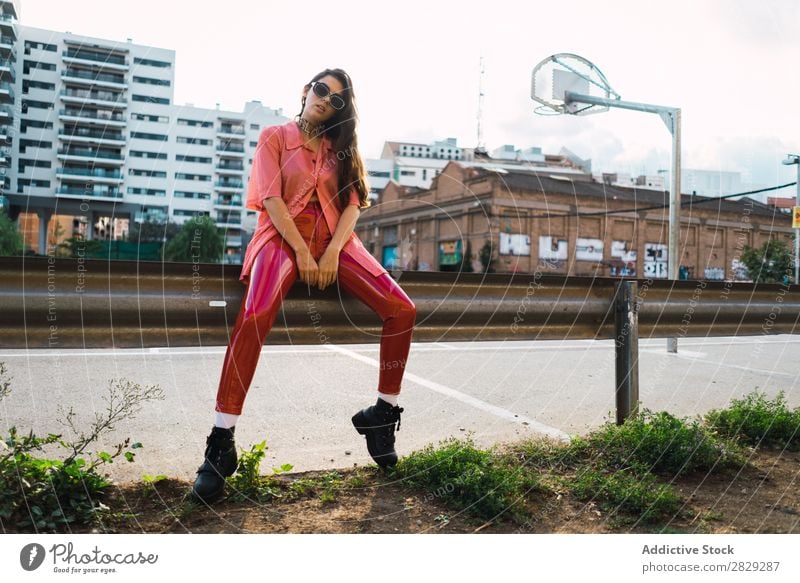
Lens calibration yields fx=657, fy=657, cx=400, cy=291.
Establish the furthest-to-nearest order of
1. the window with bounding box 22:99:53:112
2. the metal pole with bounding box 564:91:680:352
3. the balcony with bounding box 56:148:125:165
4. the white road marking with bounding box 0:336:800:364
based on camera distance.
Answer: the white road marking with bounding box 0:336:800:364
the metal pole with bounding box 564:91:680:352
the window with bounding box 22:99:53:112
the balcony with bounding box 56:148:125:165

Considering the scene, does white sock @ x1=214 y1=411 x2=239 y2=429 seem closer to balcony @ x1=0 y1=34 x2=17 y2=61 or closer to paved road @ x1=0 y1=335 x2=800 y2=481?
paved road @ x1=0 y1=335 x2=800 y2=481

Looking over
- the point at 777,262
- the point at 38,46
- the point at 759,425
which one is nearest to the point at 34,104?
the point at 38,46

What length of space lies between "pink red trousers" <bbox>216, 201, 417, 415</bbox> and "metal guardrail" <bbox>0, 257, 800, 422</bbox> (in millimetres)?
237

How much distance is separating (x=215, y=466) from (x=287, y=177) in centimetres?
102

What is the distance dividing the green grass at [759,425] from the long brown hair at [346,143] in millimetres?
2252

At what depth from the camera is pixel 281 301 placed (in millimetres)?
2277

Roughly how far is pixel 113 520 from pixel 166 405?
6.78ft

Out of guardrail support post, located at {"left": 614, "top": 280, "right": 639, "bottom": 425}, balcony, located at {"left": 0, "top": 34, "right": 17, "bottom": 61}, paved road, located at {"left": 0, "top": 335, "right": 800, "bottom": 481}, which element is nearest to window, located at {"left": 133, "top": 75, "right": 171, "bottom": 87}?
balcony, located at {"left": 0, "top": 34, "right": 17, "bottom": 61}

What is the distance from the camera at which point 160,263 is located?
2443mm

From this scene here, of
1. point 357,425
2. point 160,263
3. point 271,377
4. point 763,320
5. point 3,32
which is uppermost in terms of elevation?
point 3,32

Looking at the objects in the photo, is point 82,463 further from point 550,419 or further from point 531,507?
point 550,419

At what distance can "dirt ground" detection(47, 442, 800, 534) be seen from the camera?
212cm

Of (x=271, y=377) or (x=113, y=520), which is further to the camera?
(x=271, y=377)
